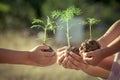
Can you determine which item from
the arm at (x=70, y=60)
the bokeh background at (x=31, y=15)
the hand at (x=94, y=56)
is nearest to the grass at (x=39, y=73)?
the bokeh background at (x=31, y=15)

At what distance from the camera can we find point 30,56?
80.4 inches

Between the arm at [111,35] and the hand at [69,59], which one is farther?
the arm at [111,35]

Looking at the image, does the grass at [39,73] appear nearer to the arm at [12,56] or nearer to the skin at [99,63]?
the skin at [99,63]

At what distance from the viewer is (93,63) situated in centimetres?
199

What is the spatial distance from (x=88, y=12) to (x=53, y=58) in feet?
13.5

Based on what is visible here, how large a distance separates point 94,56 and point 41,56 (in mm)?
199

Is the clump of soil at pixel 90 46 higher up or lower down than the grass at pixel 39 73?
lower down

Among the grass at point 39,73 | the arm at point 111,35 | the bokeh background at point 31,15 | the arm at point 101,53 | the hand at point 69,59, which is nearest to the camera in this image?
the arm at point 101,53

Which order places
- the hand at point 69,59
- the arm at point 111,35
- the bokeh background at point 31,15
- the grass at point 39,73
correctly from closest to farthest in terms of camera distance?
the hand at point 69,59, the arm at point 111,35, the grass at point 39,73, the bokeh background at point 31,15

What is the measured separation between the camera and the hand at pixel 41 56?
202 centimetres

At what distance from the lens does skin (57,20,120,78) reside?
6.80ft

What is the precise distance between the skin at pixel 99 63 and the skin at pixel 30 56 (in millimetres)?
51

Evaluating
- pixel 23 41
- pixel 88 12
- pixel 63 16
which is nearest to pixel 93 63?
pixel 63 16

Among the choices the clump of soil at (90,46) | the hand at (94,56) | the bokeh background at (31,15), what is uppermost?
the bokeh background at (31,15)
